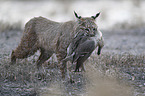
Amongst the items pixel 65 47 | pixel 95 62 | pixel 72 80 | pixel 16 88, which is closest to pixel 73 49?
pixel 65 47

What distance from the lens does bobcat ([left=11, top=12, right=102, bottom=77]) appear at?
5.01 metres

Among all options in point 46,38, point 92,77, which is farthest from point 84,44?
point 46,38

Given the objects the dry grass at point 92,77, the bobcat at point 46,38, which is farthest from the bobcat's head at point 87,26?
the dry grass at point 92,77

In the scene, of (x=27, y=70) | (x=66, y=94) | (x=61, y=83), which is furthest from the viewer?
(x=27, y=70)

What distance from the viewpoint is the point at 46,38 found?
575 centimetres

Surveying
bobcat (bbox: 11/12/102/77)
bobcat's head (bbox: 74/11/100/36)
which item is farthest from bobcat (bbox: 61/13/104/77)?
bobcat (bbox: 11/12/102/77)

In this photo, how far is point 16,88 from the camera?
4.56 m

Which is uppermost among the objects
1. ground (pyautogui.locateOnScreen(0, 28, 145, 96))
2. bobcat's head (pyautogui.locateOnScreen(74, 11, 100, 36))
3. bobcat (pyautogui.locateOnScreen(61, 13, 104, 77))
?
bobcat's head (pyautogui.locateOnScreen(74, 11, 100, 36))

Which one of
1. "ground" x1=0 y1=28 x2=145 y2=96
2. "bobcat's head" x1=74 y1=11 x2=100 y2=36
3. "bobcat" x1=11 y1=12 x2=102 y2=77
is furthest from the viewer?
"bobcat" x1=11 y1=12 x2=102 y2=77

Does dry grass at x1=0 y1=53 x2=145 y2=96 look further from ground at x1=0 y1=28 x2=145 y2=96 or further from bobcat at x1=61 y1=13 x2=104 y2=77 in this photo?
bobcat at x1=61 y1=13 x2=104 y2=77

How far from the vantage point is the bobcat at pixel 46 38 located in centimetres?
501

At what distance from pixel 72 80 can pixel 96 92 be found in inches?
27.8

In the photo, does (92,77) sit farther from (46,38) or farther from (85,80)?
(46,38)

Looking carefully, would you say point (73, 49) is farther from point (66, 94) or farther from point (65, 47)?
point (66, 94)
